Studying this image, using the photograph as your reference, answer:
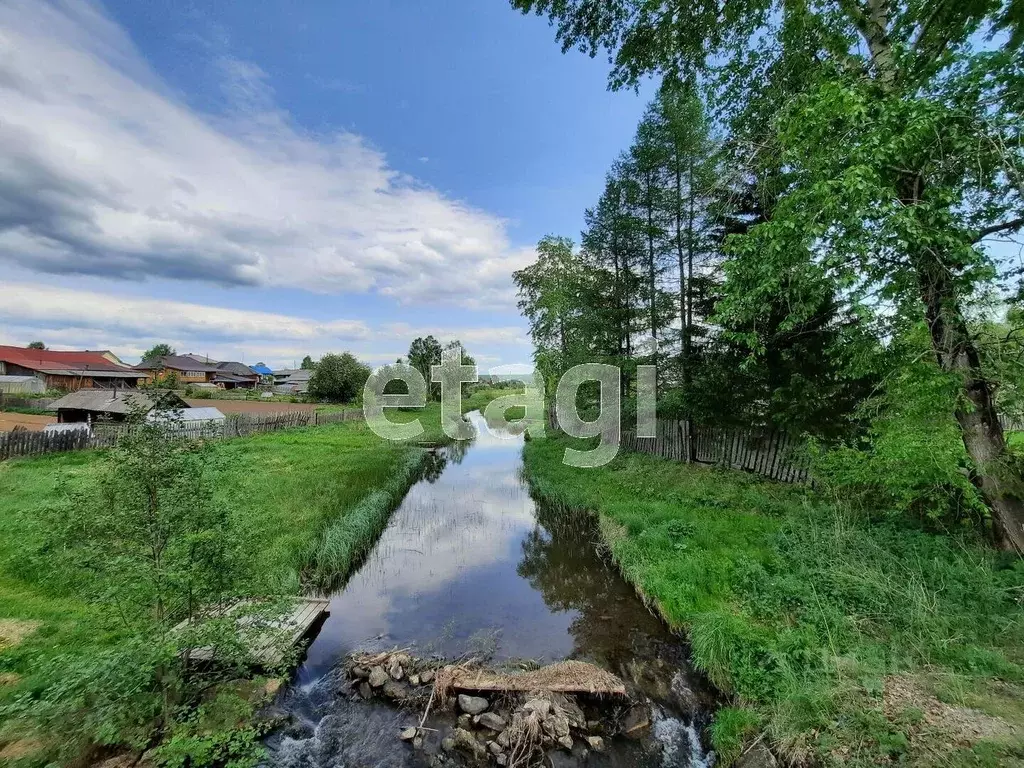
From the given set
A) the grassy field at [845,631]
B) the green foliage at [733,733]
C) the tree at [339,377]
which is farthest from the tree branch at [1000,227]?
the tree at [339,377]

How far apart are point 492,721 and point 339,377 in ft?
136

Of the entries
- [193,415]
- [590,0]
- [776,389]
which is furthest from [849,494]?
[193,415]

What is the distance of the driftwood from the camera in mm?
4902

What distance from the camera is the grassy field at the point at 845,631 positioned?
3324mm

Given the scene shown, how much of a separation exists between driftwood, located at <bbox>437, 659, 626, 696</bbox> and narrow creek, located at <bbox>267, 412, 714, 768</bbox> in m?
0.34

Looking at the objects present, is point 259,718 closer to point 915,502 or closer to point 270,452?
point 915,502

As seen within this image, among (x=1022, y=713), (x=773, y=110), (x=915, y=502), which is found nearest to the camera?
(x=1022, y=713)

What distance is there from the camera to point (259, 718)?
14.8 feet

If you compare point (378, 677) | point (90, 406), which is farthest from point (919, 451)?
point (90, 406)

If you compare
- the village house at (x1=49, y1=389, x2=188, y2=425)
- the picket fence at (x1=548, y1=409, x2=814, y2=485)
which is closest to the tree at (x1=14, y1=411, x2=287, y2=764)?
the picket fence at (x1=548, y1=409, x2=814, y2=485)

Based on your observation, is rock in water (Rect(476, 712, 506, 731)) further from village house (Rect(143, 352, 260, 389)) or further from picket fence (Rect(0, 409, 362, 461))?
village house (Rect(143, 352, 260, 389))

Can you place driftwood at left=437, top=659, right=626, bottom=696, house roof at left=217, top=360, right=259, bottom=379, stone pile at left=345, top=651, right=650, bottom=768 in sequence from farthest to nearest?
house roof at left=217, top=360, right=259, bottom=379, driftwood at left=437, top=659, right=626, bottom=696, stone pile at left=345, top=651, right=650, bottom=768

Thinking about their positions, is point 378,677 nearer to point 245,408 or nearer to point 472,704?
point 472,704

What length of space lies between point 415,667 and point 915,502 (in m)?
7.89
